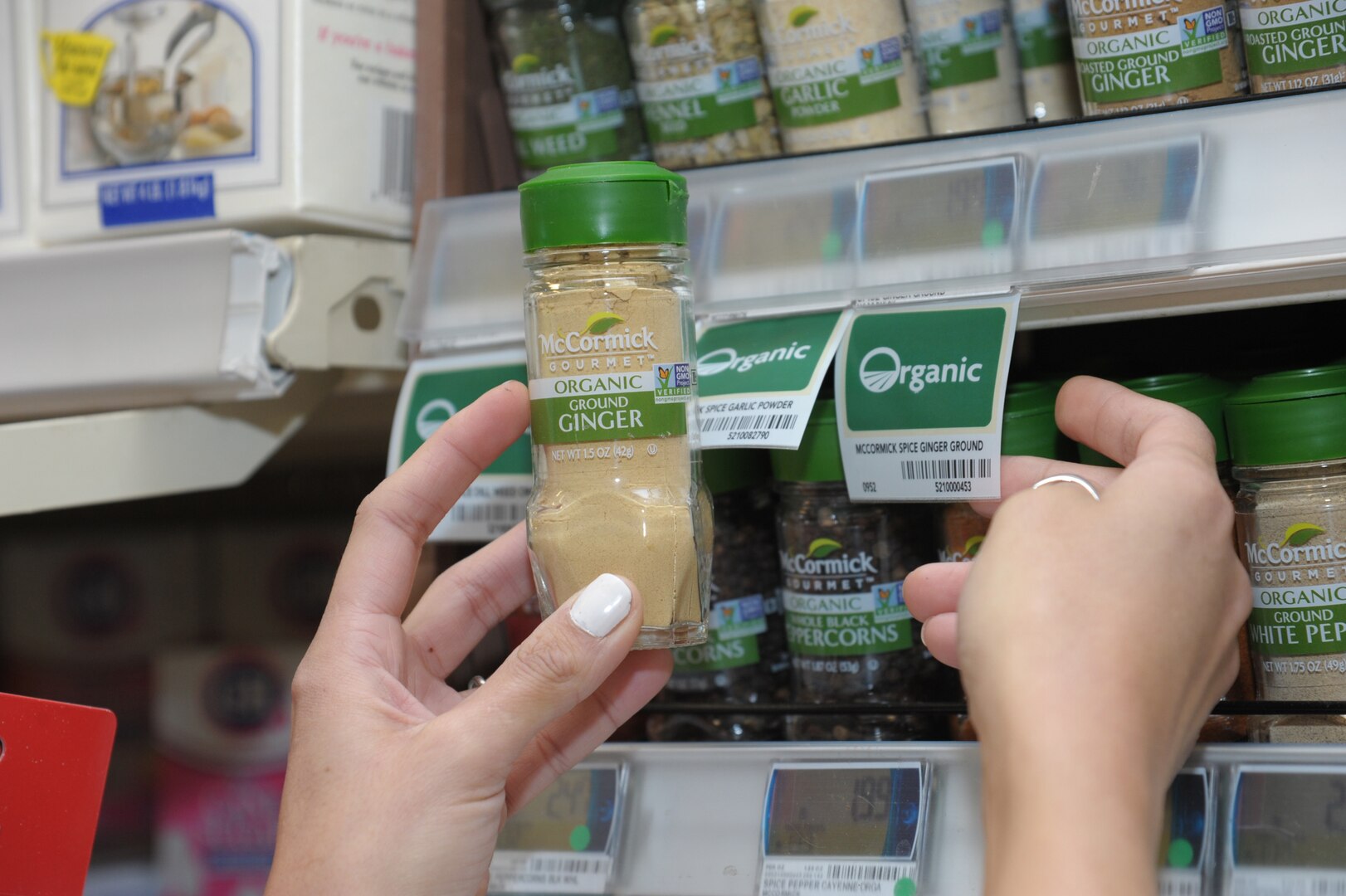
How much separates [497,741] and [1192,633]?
0.41 metres

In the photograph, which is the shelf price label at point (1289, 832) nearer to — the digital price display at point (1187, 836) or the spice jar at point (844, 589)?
the digital price display at point (1187, 836)

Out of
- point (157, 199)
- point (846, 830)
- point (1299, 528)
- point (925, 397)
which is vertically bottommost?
point (846, 830)

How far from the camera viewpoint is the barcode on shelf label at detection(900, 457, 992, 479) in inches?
33.3

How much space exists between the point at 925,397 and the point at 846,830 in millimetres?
328

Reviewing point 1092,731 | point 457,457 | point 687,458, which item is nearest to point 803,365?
point 687,458

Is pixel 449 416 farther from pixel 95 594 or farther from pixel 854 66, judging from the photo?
pixel 95 594

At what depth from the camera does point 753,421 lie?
87cm

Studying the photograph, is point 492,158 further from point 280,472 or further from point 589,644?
point 280,472

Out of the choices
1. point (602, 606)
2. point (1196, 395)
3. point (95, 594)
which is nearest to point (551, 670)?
point (602, 606)

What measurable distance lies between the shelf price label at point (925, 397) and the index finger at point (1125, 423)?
0.06 metres


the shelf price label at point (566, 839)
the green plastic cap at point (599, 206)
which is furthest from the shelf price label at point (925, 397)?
the shelf price label at point (566, 839)

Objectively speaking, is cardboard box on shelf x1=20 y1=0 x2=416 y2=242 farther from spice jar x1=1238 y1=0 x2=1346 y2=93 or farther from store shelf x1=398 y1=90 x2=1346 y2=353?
spice jar x1=1238 y1=0 x2=1346 y2=93

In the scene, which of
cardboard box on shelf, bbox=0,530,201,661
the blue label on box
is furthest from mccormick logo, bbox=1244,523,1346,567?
Result: cardboard box on shelf, bbox=0,530,201,661

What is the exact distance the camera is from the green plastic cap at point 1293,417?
812 millimetres
